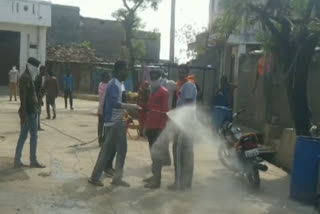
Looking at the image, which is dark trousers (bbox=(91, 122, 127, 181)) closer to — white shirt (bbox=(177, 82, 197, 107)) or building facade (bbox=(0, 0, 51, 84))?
white shirt (bbox=(177, 82, 197, 107))

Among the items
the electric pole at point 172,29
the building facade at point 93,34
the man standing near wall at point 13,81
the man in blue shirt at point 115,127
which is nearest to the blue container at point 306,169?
the man in blue shirt at point 115,127

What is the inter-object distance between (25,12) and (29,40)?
1.71 metres

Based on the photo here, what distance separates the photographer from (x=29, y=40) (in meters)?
31.0

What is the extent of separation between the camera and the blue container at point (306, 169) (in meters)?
7.27

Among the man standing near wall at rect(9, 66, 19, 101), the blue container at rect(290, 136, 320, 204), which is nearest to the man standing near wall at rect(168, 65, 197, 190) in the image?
the blue container at rect(290, 136, 320, 204)

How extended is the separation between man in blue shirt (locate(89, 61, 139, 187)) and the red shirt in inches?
11.3

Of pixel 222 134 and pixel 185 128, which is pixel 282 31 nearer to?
pixel 222 134

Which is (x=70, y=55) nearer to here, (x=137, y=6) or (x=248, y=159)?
(x=137, y=6)

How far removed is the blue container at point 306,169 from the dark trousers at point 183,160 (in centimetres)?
150

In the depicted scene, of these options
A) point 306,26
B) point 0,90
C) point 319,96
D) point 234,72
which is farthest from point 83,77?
point 306,26

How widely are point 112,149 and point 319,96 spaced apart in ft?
19.7

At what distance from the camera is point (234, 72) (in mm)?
23359

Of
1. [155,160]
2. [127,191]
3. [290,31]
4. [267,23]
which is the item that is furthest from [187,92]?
[290,31]

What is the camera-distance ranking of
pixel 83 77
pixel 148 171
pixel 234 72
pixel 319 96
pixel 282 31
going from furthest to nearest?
1. pixel 83 77
2. pixel 234 72
3. pixel 319 96
4. pixel 282 31
5. pixel 148 171
